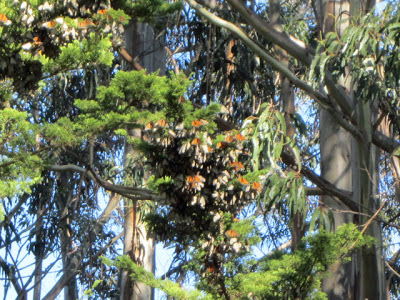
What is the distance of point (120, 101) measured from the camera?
4684mm

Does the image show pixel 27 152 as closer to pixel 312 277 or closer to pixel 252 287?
pixel 252 287

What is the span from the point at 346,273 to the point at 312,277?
1.69 meters

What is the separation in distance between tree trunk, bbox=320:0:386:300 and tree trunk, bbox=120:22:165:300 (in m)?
1.86

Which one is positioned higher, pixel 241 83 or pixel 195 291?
pixel 241 83

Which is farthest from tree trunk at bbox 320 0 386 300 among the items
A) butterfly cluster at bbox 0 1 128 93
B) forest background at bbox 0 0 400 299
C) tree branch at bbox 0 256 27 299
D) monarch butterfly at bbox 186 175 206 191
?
tree branch at bbox 0 256 27 299

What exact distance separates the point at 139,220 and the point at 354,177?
282 cm

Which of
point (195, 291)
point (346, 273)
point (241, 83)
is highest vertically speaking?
point (241, 83)

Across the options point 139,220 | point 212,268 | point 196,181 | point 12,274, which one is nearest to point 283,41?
point 196,181

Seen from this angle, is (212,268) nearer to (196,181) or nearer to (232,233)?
(232,233)

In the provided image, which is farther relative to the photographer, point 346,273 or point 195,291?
point 346,273

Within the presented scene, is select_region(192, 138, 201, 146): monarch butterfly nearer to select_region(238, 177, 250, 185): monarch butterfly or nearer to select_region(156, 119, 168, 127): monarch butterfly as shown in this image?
select_region(156, 119, 168, 127): monarch butterfly

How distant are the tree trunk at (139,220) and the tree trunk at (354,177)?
73.2 inches

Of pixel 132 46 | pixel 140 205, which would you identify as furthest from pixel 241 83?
pixel 140 205

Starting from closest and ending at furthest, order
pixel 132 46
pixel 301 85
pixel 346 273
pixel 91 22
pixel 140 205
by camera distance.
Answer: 1. pixel 91 22
2. pixel 301 85
3. pixel 346 273
4. pixel 132 46
5. pixel 140 205
